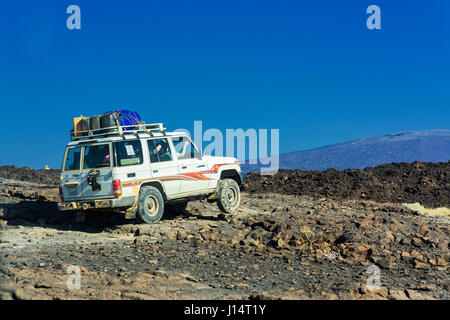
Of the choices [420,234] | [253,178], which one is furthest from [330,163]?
[420,234]

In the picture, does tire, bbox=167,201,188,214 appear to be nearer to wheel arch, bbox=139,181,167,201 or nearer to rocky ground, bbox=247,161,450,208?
wheel arch, bbox=139,181,167,201

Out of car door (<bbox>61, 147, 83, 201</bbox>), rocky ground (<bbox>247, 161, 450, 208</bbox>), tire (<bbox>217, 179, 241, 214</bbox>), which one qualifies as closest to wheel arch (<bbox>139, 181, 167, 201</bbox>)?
car door (<bbox>61, 147, 83, 201</bbox>)

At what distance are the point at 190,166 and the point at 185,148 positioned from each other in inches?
20.8

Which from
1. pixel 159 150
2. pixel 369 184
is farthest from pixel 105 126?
pixel 369 184

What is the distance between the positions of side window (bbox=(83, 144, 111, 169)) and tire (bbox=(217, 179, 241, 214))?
369 cm

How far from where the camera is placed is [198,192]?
13.8 meters

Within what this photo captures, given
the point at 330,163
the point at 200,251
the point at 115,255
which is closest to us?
the point at 115,255

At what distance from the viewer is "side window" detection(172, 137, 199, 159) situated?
13406 mm

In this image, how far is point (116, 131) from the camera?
12398 mm

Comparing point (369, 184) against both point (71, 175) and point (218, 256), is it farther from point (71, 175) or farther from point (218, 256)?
point (71, 175)

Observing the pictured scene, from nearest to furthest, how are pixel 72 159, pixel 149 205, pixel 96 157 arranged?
pixel 96 157, pixel 72 159, pixel 149 205

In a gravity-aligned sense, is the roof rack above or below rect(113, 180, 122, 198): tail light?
above
